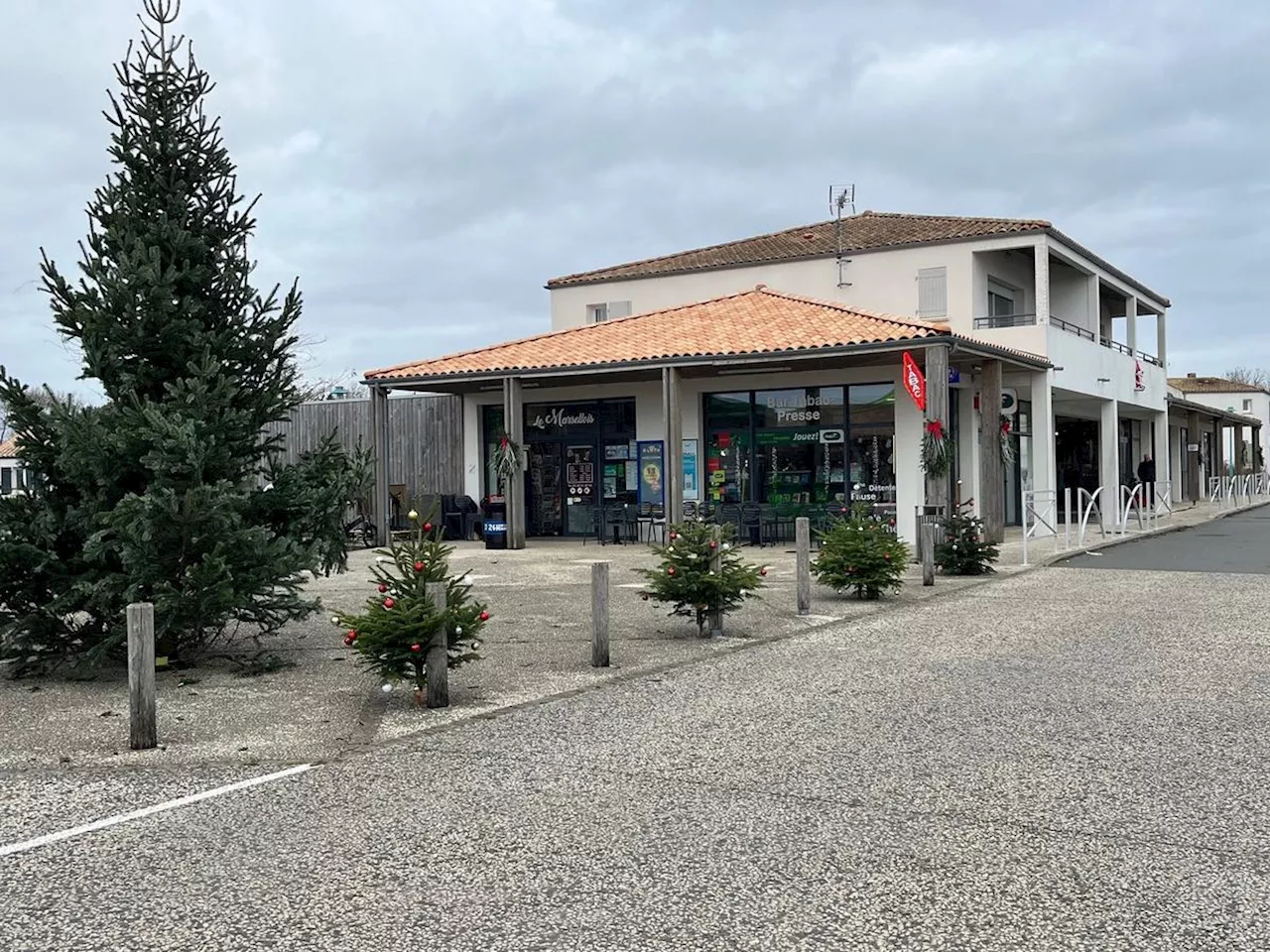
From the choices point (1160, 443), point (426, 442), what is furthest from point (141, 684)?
point (1160, 443)

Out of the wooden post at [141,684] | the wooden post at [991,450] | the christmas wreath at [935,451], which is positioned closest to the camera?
the wooden post at [141,684]

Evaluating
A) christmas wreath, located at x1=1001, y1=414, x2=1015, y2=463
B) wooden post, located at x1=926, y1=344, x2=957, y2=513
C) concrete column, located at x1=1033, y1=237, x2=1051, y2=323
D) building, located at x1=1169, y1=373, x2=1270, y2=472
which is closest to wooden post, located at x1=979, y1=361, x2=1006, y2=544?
christmas wreath, located at x1=1001, y1=414, x2=1015, y2=463

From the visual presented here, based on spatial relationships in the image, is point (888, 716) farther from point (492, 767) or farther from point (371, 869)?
point (371, 869)

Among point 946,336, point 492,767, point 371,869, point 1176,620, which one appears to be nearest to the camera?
point 371,869

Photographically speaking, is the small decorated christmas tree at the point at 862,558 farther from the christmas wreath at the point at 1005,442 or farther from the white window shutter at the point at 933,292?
the white window shutter at the point at 933,292

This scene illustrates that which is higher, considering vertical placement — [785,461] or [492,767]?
[785,461]

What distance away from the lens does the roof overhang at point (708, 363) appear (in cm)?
1983

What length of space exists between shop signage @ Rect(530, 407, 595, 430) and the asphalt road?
16.7 m

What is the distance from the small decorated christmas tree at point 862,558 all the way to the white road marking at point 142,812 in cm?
827

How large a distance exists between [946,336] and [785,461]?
5050 mm

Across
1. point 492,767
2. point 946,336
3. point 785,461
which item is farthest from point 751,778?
point 785,461

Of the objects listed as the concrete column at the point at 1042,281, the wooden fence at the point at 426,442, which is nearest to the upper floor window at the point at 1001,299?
the concrete column at the point at 1042,281

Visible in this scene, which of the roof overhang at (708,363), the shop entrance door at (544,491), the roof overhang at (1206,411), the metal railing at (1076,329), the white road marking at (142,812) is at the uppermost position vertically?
the metal railing at (1076,329)

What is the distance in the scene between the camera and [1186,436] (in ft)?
173
